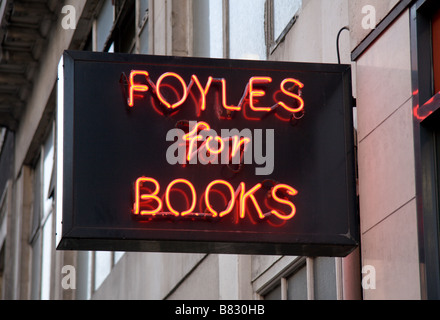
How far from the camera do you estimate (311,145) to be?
9.59 metres

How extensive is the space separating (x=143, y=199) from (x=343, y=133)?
1.76 m

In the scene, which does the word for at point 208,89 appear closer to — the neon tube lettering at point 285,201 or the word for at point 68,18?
the neon tube lettering at point 285,201

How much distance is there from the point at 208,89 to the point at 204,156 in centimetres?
61

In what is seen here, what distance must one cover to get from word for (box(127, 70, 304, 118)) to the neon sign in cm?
1

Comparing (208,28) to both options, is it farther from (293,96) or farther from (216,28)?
(293,96)

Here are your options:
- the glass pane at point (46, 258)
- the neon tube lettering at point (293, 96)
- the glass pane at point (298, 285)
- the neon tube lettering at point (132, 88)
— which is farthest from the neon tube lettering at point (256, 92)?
the glass pane at point (46, 258)

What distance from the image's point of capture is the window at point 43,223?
2702cm

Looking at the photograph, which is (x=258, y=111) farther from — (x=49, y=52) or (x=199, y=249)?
(x=49, y=52)

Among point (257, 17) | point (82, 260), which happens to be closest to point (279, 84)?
point (257, 17)

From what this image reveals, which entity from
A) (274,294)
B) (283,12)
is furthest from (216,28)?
(274,294)

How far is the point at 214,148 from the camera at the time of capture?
946 centimetres

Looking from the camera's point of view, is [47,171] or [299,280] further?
[47,171]

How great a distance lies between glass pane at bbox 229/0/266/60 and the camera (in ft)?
45.2

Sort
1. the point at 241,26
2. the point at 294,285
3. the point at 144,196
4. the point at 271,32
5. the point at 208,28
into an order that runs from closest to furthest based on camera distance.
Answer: the point at 144,196 → the point at 294,285 → the point at 271,32 → the point at 241,26 → the point at 208,28
